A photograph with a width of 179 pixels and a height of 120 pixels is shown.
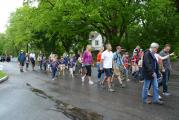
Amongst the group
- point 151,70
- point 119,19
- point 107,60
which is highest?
point 119,19

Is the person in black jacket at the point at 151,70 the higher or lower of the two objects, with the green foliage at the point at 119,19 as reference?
lower

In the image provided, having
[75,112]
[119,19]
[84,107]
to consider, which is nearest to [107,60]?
[84,107]

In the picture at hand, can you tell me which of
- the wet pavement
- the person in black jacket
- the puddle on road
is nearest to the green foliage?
the wet pavement

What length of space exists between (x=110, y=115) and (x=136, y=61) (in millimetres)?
12347

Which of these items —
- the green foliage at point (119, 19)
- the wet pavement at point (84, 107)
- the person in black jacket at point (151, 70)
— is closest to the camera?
the wet pavement at point (84, 107)

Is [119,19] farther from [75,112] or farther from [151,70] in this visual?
[75,112]

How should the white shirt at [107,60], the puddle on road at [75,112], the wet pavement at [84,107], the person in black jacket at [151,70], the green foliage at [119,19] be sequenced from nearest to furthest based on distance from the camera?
the puddle on road at [75,112] → the wet pavement at [84,107] → the person in black jacket at [151,70] → the white shirt at [107,60] → the green foliage at [119,19]

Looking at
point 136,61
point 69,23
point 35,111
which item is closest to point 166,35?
point 69,23

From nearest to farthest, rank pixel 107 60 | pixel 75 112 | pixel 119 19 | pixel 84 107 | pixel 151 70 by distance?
pixel 75 112
pixel 84 107
pixel 151 70
pixel 107 60
pixel 119 19

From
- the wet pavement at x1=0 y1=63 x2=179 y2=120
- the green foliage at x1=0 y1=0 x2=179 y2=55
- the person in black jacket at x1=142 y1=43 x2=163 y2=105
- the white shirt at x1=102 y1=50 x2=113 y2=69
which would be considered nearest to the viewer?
the wet pavement at x1=0 y1=63 x2=179 y2=120

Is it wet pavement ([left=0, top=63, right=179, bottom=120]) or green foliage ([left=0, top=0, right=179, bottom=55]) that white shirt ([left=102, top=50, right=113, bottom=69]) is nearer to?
wet pavement ([left=0, top=63, right=179, bottom=120])

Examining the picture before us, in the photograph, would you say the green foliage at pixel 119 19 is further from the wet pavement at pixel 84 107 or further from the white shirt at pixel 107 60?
the wet pavement at pixel 84 107

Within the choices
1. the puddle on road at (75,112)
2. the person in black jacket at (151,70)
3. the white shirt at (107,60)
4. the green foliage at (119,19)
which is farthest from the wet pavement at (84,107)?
the green foliage at (119,19)

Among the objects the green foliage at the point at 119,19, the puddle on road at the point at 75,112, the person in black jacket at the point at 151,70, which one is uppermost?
the green foliage at the point at 119,19
